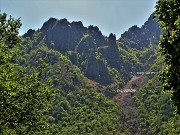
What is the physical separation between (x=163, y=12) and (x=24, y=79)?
14.7m

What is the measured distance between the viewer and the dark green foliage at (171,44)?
18.5 metres

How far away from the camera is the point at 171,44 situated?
62.9 ft

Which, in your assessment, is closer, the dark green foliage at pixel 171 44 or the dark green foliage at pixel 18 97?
the dark green foliage at pixel 171 44

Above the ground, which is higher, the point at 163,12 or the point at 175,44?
the point at 163,12

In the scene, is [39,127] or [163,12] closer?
[163,12]

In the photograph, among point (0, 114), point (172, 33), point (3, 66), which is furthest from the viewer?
point (3, 66)

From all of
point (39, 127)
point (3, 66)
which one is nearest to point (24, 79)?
point (3, 66)

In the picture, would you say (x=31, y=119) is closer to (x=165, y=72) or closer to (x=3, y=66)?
(x=3, y=66)

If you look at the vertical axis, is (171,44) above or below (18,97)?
above

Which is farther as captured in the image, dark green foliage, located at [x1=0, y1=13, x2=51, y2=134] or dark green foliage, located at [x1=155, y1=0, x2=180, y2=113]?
dark green foliage, located at [x1=0, y1=13, x2=51, y2=134]

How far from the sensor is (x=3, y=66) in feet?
89.0

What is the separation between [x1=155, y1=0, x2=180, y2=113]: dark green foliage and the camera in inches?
727

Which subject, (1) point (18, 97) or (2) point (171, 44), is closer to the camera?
(2) point (171, 44)

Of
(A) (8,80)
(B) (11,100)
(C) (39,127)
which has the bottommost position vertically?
(C) (39,127)
